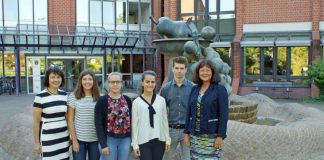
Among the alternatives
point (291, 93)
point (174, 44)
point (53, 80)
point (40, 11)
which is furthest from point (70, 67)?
point (53, 80)

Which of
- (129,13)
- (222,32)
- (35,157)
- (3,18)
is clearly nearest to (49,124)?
(35,157)

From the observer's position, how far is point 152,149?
436cm

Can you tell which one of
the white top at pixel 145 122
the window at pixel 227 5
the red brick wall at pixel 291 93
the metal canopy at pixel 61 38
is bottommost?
the red brick wall at pixel 291 93

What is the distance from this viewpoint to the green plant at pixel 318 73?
19703mm

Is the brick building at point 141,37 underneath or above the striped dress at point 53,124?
above

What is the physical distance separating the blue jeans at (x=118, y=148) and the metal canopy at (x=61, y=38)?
1994 cm

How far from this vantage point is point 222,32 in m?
24.7

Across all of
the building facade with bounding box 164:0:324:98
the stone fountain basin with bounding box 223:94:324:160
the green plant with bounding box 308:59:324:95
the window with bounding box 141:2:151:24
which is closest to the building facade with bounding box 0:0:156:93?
the window with bounding box 141:2:151:24

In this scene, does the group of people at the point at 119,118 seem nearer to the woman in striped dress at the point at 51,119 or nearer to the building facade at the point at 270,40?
the woman in striped dress at the point at 51,119

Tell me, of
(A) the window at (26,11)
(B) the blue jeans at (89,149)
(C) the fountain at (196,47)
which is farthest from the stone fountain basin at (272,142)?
(A) the window at (26,11)

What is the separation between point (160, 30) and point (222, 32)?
16.3 m

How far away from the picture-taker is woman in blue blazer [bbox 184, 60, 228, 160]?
3975 mm

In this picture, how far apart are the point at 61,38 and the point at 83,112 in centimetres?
2067

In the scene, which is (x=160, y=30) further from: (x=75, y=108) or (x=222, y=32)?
(x=222, y=32)
